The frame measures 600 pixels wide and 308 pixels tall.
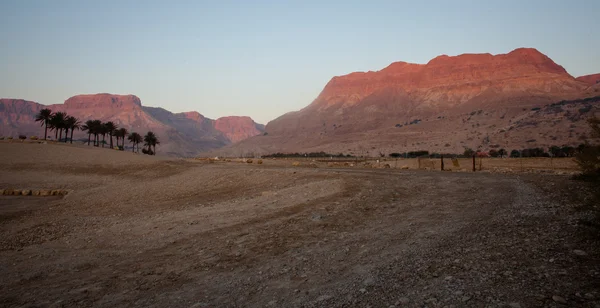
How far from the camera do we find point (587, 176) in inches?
342

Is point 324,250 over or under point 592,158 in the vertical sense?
under

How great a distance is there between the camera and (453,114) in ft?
432

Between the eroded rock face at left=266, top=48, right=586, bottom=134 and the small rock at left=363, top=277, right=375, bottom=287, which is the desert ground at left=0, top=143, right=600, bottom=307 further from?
the eroded rock face at left=266, top=48, right=586, bottom=134

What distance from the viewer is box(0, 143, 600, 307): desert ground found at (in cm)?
634

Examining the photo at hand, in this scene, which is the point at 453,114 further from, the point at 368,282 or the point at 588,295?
the point at 588,295

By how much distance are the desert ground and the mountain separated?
74986 mm

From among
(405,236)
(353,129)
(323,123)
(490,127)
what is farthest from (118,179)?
(323,123)

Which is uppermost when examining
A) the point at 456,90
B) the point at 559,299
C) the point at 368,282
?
the point at 456,90

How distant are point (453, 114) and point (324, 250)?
439ft

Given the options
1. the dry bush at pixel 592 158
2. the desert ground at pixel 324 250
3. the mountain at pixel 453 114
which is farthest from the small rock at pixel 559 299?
the mountain at pixel 453 114

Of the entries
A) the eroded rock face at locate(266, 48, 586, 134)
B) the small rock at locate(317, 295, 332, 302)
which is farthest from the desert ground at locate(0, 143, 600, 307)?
the eroded rock face at locate(266, 48, 586, 134)

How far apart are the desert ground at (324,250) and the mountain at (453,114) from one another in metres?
75.0

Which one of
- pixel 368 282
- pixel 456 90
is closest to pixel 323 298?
pixel 368 282

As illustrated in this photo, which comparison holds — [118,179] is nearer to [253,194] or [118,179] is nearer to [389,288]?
[253,194]
